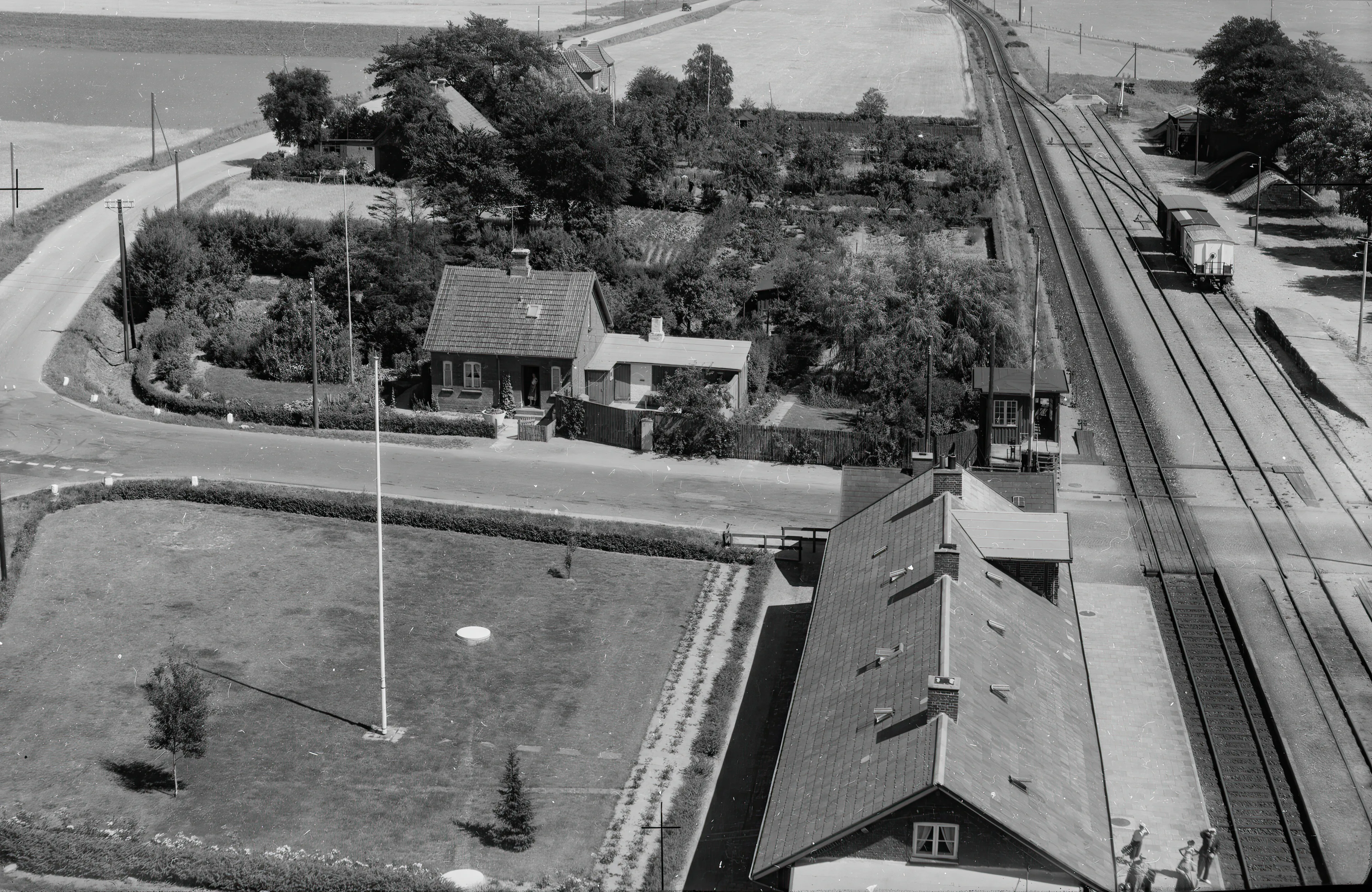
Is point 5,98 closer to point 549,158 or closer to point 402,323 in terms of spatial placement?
point 549,158

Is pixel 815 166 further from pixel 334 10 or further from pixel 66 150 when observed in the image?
pixel 334 10

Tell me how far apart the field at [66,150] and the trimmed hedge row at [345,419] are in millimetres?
32942

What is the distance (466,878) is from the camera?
31406mm

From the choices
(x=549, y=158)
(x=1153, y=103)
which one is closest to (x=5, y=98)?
(x=549, y=158)

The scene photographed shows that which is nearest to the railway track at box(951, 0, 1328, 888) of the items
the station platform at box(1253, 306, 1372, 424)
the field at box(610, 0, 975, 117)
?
the station platform at box(1253, 306, 1372, 424)

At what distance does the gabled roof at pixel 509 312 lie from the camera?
62.2 meters

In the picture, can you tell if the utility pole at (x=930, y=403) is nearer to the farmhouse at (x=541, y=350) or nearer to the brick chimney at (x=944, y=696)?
the farmhouse at (x=541, y=350)

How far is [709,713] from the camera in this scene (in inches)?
1540

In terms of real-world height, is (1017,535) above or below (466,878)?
above

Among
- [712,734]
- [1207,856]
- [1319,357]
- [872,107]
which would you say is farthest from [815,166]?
[1207,856]

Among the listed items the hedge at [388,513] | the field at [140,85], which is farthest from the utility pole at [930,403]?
the field at [140,85]

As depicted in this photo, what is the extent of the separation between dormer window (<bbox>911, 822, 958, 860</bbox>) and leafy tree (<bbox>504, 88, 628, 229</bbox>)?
57351 mm

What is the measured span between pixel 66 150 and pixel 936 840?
94.1 meters

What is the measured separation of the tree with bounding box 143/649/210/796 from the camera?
35000 millimetres
